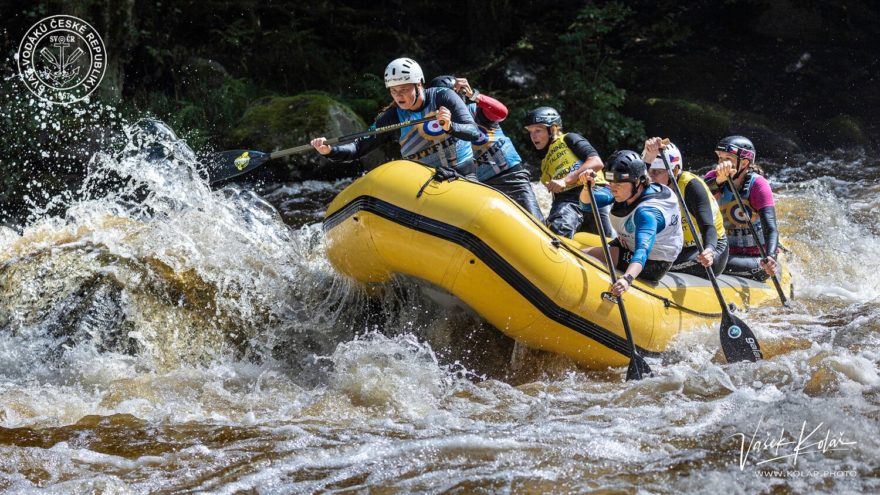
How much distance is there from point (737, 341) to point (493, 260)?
1.72m

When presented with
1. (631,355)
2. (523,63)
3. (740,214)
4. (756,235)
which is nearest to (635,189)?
(631,355)

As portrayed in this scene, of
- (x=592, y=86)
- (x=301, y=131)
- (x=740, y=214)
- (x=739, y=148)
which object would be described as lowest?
(x=740, y=214)

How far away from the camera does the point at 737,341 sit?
5801mm

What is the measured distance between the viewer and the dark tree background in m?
12.2

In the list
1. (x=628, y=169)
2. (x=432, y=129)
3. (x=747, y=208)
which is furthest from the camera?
(x=747, y=208)

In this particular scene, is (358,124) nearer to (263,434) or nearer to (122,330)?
(122,330)

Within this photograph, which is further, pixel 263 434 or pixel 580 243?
pixel 580 243

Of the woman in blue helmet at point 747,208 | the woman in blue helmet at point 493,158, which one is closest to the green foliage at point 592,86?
the woman in blue helmet at point 747,208

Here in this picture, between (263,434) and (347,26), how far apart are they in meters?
11.3

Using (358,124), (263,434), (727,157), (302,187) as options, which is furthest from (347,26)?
(263,434)

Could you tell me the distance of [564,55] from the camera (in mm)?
13547

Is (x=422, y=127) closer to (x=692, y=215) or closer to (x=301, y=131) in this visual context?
(x=692, y=215)

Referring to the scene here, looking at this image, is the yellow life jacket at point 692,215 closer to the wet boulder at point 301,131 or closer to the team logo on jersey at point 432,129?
the team logo on jersey at point 432,129

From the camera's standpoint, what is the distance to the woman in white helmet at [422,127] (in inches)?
234
